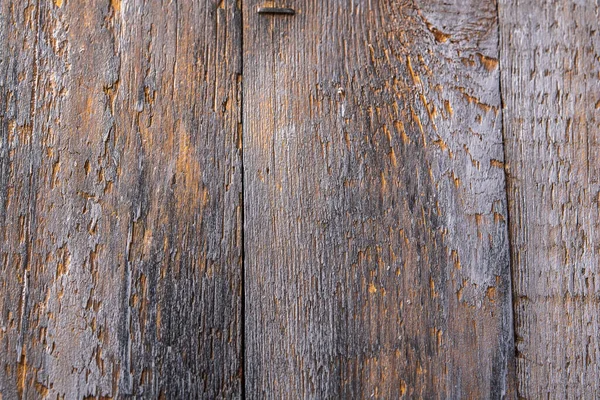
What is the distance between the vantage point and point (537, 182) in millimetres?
616

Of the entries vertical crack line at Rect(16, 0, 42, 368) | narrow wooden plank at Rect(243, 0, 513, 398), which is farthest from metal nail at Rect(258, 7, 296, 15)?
vertical crack line at Rect(16, 0, 42, 368)

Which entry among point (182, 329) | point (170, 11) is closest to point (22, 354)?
point (182, 329)

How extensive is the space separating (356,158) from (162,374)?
36 centimetres

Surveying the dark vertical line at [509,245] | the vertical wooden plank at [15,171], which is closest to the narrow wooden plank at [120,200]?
the vertical wooden plank at [15,171]

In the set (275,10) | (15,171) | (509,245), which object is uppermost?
(275,10)

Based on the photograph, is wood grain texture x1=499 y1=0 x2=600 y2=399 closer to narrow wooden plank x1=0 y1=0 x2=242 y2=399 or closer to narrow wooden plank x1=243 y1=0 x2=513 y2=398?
Result: narrow wooden plank x1=243 y1=0 x2=513 y2=398

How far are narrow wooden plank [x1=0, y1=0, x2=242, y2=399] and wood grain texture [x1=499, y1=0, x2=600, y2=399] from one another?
0.37m

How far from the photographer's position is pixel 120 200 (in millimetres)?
572

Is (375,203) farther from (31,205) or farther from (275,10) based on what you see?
(31,205)

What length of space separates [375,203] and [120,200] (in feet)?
1.05

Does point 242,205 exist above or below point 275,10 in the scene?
below

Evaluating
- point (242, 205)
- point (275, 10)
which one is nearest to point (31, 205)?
point (242, 205)

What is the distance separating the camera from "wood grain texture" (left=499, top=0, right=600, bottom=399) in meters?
0.60

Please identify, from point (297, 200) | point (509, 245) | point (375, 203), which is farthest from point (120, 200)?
point (509, 245)
